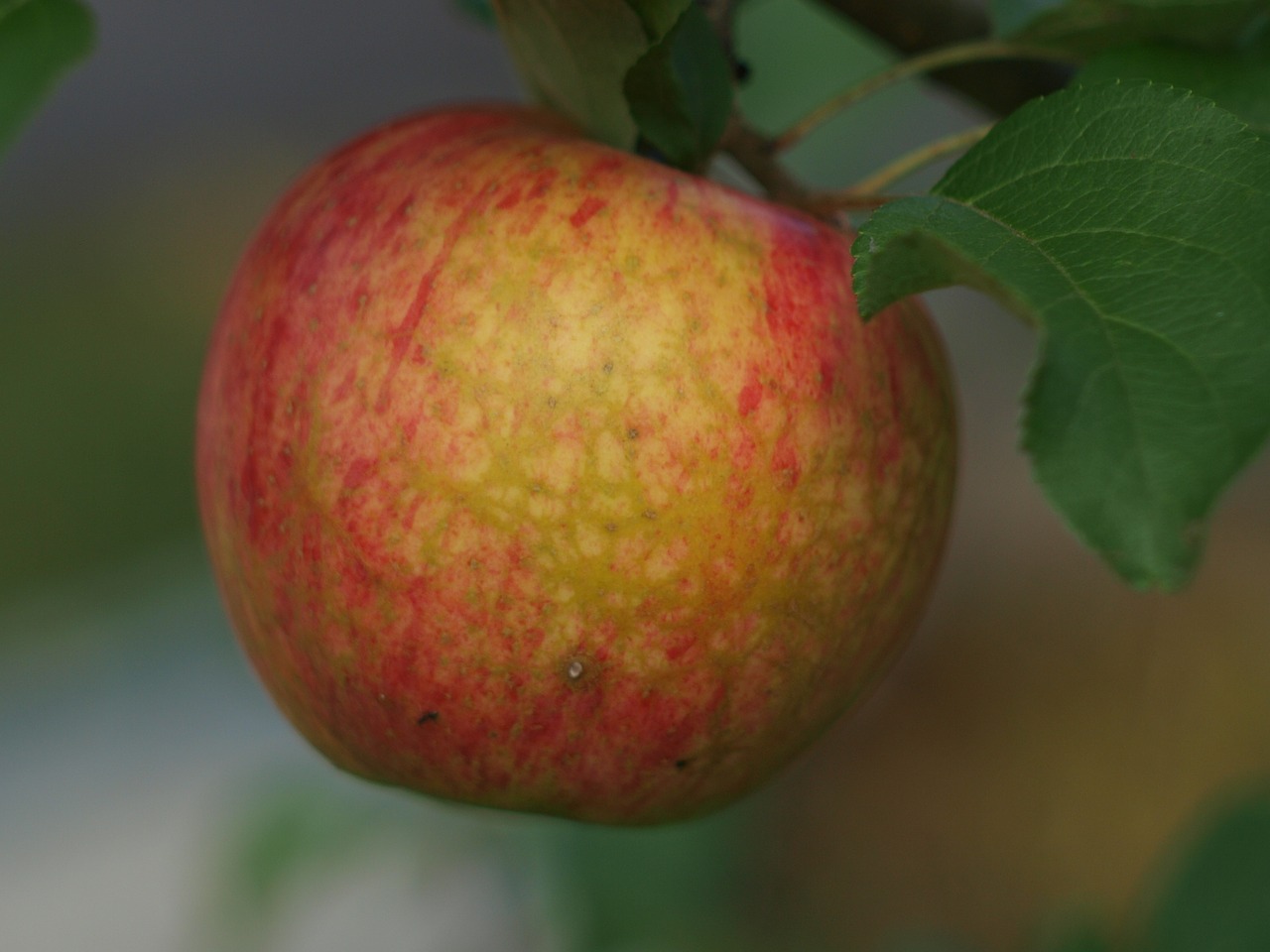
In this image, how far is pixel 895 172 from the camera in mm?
524

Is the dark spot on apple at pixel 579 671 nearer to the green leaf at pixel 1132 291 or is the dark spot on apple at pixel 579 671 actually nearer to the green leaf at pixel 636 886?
the green leaf at pixel 1132 291

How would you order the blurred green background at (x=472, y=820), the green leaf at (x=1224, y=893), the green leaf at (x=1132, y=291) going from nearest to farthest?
1. the green leaf at (x=1132, y=291)
2. the green leaf at (x=1224, y=893)
3. the blurred green background at (x=472, y=820)

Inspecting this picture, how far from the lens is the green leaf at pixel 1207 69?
18.6 inches

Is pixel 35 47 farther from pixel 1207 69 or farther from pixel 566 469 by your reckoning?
pixel 1207 69

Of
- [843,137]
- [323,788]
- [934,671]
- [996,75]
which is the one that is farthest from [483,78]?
[996,75]

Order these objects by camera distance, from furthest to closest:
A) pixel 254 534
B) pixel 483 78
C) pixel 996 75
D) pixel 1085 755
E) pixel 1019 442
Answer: pixel 483 78, pixel 1085 755, pixel 996 75, pixel 254 534, pixel 1019 442

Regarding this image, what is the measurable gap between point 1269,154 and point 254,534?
1.06 feet

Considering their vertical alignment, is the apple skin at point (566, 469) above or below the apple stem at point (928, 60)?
below

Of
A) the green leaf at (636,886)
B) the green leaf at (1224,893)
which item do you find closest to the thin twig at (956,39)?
the green leaf at (1224,893)

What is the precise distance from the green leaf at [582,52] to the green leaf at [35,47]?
145mm

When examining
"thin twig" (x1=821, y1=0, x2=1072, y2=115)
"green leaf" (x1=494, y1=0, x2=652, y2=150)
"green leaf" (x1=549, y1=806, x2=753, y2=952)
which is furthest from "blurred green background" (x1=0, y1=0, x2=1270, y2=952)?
"green leaf" (x1=494, y1=0, x2=652, y2=150)

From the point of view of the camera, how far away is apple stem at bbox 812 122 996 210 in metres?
0.49

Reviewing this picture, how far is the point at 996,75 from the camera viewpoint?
22.5 inches

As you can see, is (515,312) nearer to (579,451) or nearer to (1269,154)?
(579,451)
